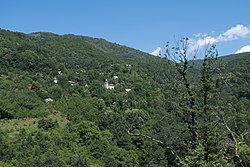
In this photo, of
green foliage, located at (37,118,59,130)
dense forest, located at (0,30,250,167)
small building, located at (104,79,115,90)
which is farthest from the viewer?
small building, located at (104,79,115,90)

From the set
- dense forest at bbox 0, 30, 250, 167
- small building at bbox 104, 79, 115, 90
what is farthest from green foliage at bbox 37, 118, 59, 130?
small building at bbox 104, 79, 115, 90

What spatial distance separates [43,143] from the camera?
148 feet

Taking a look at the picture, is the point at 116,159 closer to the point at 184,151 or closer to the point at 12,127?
the point at 12,127

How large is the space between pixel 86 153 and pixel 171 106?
38.9 meters

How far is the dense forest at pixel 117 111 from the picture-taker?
36.4ft

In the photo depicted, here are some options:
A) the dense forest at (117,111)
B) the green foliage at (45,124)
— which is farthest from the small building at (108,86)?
the green foliage at (45,124)

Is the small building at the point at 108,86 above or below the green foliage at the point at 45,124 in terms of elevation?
above

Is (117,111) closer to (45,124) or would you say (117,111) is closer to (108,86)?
(108,86)

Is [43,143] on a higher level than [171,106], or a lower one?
lower

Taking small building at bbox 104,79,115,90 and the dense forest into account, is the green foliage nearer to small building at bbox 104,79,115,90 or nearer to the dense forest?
the dense forest

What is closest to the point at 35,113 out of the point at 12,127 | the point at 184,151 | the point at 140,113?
the point at 12,127

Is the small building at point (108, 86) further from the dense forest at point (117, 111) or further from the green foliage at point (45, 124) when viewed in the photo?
the green foliage at point (45, 124)

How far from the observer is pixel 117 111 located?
2719 inches

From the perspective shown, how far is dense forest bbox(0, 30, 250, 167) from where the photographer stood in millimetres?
11094
